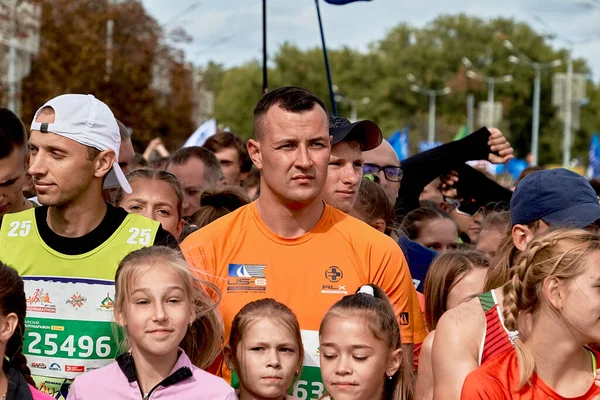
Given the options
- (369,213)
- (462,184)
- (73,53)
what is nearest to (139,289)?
(369,213)

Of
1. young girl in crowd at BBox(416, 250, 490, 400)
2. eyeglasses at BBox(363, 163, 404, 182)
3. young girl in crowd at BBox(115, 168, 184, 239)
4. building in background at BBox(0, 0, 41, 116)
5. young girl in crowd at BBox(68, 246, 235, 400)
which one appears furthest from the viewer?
building in background at BBox(0, 0, 41, 116)

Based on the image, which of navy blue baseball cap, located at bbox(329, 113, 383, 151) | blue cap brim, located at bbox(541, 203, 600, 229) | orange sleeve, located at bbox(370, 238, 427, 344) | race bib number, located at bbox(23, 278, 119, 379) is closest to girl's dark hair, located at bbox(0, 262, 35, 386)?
race bib number, located at bbox(23, 278, 119, 379)

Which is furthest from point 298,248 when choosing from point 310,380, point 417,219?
point 417,219

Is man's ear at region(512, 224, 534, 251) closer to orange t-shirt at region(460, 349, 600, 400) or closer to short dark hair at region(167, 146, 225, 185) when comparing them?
orange t-shirt at region(460, 349, 600, 400)

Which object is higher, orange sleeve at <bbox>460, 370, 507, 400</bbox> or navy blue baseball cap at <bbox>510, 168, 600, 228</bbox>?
navy blue baseball cap at <bbox>510, 168, 600, 228</bbox>

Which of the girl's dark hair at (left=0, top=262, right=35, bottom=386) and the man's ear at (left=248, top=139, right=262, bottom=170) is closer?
the girl's dark hair at (left=0, top=262, right=35, bottom=386)

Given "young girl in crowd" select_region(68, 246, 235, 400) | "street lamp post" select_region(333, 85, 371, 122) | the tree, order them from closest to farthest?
"young girl in crowd" select_region(68, 246, 235, 400) → the tree → "street lamp post" select_region(333, 85, 371, 122)

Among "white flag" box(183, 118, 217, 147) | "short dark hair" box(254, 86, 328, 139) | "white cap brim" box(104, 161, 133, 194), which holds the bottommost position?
"white flag" box(183, 118, 217, 147)

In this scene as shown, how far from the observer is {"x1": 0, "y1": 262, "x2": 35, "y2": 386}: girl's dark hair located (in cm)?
459

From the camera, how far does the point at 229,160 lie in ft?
35.3

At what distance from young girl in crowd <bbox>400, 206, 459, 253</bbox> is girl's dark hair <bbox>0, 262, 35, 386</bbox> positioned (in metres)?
3.60

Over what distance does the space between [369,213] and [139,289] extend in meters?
2.37

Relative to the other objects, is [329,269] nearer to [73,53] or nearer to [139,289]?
[139,289]

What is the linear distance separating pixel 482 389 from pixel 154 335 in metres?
1.37
